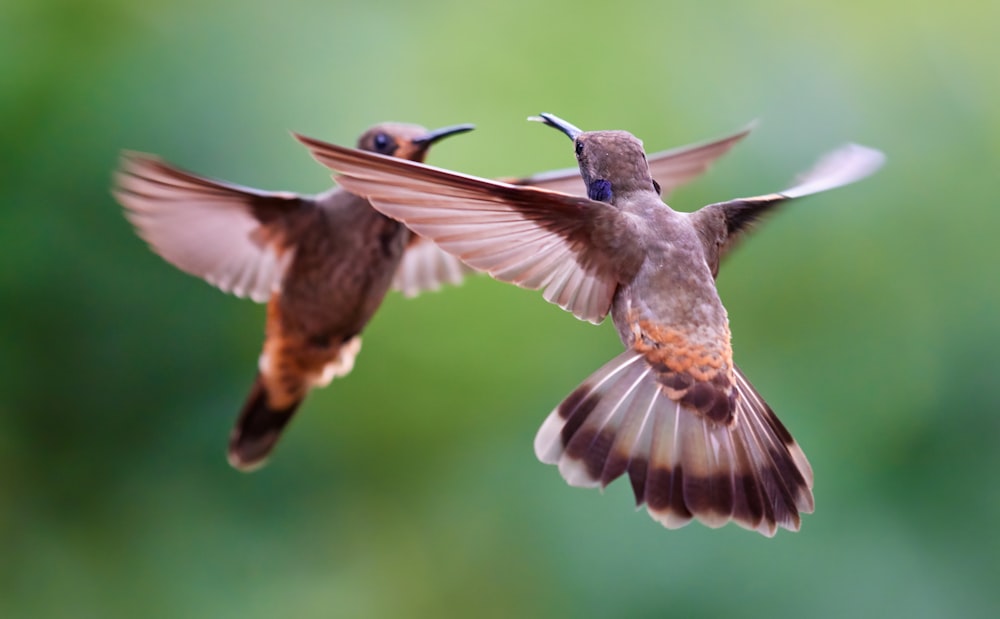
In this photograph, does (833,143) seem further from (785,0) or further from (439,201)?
(439,201)

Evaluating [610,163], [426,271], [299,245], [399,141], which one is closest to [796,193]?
[610,163]

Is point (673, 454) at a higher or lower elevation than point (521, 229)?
lower

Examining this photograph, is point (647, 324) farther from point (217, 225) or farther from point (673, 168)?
point (217, 225)

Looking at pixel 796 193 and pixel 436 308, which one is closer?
pixel 796 193

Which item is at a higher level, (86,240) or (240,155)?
(240,155)

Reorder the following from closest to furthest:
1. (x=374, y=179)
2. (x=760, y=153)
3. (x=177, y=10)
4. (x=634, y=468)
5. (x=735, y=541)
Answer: (x=374, y=179), (x=634, y=468), (x=735, y=541), (x=760, y=153), (x=177, y=10)

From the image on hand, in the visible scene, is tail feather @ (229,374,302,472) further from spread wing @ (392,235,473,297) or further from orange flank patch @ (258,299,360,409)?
spread wing @ (392,235,473,297)

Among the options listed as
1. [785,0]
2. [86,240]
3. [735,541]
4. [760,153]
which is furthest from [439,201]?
[785,0]
